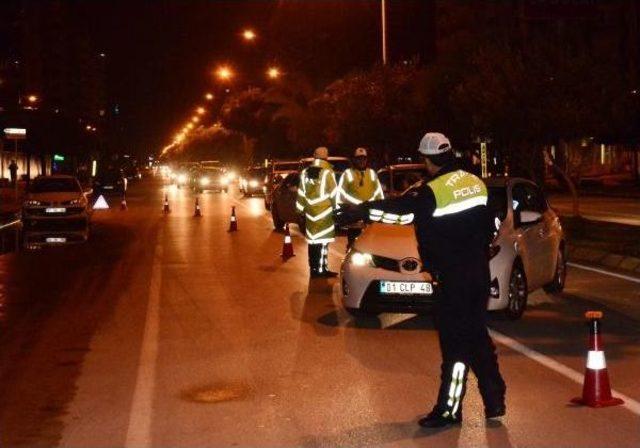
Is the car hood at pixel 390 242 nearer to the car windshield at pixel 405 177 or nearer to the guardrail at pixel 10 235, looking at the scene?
the car windshield at pixel 405 177

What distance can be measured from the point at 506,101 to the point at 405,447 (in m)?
22.2

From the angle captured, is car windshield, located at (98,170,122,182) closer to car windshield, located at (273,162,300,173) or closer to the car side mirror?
car windshield, located at (273,162,300,173)

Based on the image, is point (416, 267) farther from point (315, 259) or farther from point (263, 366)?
point (315, 259)

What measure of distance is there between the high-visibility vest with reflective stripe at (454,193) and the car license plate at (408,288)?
4.11 metres

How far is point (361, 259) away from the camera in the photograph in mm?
11539

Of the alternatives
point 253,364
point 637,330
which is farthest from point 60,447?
point 637,330

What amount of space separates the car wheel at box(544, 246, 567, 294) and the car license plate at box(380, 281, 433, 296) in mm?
3038

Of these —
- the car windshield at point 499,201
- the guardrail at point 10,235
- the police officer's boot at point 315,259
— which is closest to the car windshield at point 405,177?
the police officer's boot at point 315,259

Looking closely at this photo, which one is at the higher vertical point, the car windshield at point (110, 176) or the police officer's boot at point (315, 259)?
the car windshield at point (110, 176)

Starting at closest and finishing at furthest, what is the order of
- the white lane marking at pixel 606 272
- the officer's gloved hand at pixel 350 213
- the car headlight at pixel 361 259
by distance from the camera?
the officer's gloved hand at pixel 350 213 → the car headlight at pixel 361 259 → the white lane marking at pixel 606 272

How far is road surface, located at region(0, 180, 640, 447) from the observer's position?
23.5 feet

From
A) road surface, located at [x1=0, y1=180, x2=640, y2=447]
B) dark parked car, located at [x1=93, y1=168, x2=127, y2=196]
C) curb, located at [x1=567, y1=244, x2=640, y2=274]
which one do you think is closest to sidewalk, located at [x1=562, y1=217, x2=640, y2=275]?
curb, located at [x1=567, y1=244, x2=640, y2=274]

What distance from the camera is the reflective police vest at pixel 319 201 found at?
15320mm

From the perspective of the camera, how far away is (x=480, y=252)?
23.2 ft
